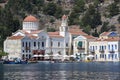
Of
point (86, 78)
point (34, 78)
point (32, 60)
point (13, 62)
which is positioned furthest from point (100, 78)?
point (32, 60)

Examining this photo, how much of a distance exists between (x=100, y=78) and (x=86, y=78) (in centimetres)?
175

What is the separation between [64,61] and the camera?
199750 mm

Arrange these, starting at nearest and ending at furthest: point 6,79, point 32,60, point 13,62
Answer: point 6,79 → point 13,62 → point 32,60

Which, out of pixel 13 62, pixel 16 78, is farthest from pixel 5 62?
pixel 16 78

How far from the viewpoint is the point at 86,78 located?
104 metres

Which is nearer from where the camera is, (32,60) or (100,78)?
(100,78)

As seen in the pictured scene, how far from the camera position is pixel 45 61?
196 metres

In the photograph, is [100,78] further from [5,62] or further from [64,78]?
[5,62]

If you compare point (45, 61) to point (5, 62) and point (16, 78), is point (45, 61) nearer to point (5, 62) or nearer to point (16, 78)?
point (5, 62)

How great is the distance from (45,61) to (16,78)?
3652 inches

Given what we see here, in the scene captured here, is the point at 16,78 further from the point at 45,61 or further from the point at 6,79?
the point at 45,61

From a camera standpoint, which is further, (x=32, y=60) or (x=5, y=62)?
(x=32, y=60)

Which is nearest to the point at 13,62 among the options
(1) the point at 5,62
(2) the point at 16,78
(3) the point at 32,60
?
(1) the point at 5,62

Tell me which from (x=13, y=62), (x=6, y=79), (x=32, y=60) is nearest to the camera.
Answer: (x=6, y=79)
